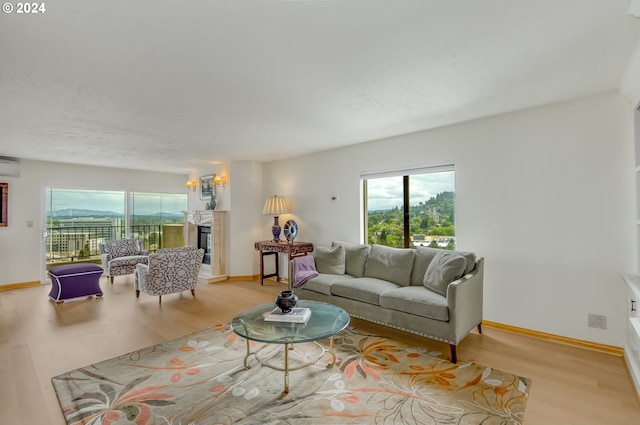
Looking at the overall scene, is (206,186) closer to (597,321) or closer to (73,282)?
(73,282)

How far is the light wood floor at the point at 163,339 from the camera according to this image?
2092 millimetres

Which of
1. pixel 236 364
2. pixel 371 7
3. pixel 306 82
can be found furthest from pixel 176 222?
pixel 371 7

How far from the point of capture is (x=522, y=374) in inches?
99.3

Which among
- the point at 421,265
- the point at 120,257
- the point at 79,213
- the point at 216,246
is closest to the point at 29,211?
the point at 79,213

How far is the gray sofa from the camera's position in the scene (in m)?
2.83

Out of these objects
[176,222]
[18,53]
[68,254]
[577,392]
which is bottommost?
[577,392]

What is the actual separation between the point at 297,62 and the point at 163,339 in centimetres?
309

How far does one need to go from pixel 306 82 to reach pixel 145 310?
3.80 m

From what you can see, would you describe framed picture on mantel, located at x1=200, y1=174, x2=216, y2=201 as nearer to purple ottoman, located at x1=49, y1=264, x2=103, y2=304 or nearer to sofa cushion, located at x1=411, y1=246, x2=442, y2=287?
purple ottoman, located at x1=49, y1=264, x2=103, y2=304

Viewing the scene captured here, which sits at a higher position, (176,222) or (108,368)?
(176,222)

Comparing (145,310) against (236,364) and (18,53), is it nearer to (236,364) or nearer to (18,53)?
(236,364)

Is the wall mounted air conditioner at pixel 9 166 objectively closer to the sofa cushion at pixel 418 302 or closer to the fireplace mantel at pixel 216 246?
the fireplace mantel at pixel 216 246

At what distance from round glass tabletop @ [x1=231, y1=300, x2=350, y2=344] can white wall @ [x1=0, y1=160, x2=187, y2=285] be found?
5.83 meters

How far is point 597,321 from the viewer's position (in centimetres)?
294
